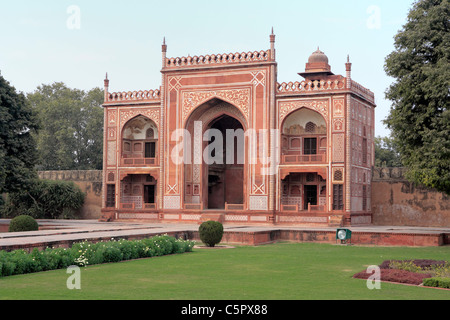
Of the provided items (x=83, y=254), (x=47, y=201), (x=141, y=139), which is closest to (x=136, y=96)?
(x=141, y=139)

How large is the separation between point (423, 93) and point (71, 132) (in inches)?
1187

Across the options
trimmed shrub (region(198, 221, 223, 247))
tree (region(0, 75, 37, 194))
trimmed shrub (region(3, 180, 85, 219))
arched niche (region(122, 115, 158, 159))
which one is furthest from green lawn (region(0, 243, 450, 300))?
trimmed shrub (region(3, 180, 85, 219))

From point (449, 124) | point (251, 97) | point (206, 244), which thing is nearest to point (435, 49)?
point (449, 124)

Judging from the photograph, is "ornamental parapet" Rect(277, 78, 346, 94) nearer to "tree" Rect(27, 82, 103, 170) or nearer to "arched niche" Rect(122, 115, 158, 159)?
"arched niche" Rect(122, 115, 158, 159)

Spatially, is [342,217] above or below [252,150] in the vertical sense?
below

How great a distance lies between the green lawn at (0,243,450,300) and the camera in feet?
30.8

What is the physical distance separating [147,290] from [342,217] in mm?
17287

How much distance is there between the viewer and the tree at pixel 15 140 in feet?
83.7

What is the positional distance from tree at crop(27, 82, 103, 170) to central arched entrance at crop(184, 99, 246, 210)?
1548 cm

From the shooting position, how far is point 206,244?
1909cm

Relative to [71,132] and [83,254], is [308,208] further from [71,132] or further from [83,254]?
[71,132]

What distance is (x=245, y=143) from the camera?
28047mm

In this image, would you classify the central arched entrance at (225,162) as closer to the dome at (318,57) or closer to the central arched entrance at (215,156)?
the central arched entrance at (215,156)

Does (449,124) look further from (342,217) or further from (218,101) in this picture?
(218,101)
